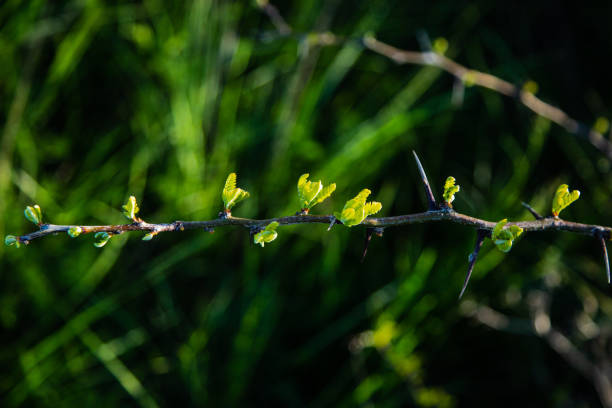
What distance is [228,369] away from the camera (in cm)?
185

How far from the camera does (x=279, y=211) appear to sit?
75.7 inches

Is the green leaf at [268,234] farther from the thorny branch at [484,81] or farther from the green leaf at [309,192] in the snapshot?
the thorny branch at [484,81]

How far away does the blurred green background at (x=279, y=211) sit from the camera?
1842mm

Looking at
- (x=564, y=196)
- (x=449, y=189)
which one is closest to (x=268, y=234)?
(x=449, y=189)

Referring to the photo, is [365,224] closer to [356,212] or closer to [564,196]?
[356,212]

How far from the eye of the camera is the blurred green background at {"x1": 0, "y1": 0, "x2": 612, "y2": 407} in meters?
1.84

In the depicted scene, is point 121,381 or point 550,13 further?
point 550,13

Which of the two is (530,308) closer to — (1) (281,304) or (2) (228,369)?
A: (1) (281,304)

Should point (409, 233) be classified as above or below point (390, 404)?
above

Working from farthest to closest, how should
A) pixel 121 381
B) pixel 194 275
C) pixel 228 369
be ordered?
1. pixel 194 275
2. pixel 228 369
3. pixel 121 381

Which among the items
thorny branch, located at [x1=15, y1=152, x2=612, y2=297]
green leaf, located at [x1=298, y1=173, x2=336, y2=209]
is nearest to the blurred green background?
thorny branch, located at [x1=15, y1=152, x2=612, y2=297]

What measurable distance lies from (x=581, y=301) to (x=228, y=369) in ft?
4.62

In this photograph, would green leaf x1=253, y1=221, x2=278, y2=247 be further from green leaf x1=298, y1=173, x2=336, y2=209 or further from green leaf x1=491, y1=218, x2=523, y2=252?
green leaf x1=491, y1=218, x2=523, y2=252

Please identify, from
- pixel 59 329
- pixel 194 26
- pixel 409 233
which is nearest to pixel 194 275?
pixel 59 329
